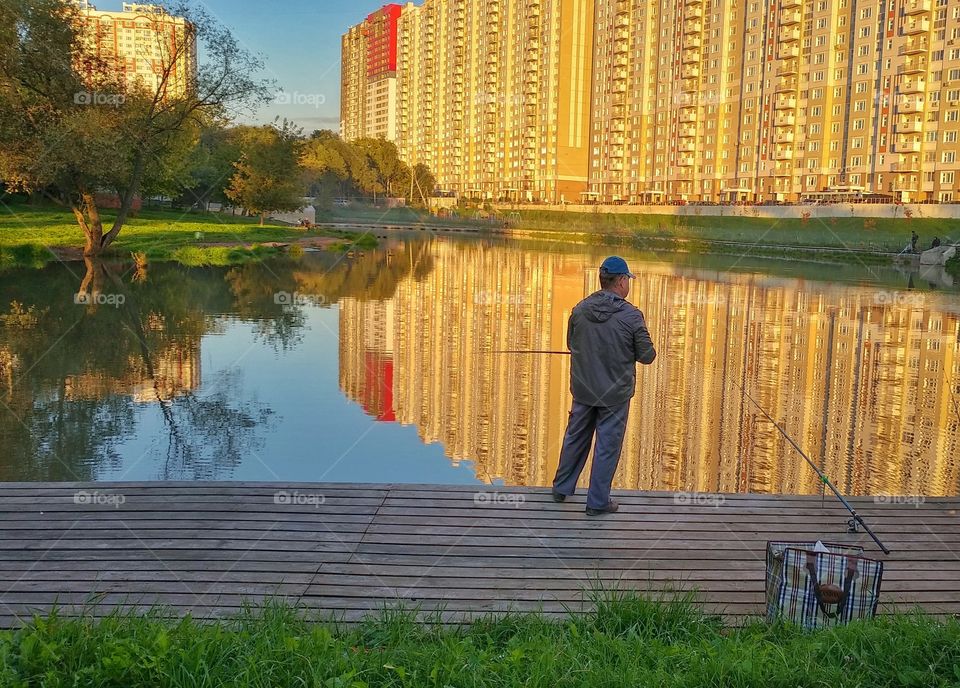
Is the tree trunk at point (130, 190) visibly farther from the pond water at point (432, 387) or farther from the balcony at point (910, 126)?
the balcony at point (910, 126)

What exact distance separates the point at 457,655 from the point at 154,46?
1583 inches

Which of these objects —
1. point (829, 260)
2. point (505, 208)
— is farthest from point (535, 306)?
point (505, 208)

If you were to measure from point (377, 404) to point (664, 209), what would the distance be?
9001 cm

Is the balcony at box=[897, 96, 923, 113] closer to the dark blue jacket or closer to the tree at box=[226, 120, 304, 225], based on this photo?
the tree at box=[226, 120, 304, 225]

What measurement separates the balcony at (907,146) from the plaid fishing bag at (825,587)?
83.2m

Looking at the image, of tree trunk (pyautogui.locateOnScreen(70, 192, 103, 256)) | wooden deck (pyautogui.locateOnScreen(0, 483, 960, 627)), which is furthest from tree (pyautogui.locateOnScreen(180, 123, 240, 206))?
wooden deck (pyautogui.locateOnScreen(0, 483, 960, 627))

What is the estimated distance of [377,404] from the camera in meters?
14.0

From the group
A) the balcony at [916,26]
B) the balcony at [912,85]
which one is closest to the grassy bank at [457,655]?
the balcony at [912,85]

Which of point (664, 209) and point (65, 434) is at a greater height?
point (664, 209)

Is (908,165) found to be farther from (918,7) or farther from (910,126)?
(918,7)

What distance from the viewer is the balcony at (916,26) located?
78.1m

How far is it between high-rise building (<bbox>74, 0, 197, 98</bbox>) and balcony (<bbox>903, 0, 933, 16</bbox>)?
2563 inches

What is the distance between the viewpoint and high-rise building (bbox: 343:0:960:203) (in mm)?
79562

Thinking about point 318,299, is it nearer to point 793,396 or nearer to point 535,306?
point 535,306
